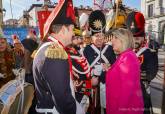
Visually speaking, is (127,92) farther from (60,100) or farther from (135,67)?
(60,100)

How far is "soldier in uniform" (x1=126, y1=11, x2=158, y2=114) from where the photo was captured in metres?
4.68

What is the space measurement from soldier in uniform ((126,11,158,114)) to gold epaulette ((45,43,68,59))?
1774 mm

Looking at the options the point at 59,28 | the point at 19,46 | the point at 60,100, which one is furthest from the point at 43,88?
the point at 19,46

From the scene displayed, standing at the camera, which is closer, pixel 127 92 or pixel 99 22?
pixel 127 92

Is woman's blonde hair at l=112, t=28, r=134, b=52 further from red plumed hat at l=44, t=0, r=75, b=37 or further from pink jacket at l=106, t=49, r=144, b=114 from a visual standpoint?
red plumed hat at l=44, t=0, r=75, b=37

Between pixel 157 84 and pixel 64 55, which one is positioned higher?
pixel 64 55

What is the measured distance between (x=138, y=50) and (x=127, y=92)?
1.31m

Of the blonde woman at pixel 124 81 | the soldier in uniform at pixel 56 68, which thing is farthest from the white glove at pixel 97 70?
the soldier in uniform at pixel 56 68

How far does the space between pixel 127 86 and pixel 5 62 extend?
2407mm

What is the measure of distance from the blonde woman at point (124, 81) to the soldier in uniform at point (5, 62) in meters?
1.93

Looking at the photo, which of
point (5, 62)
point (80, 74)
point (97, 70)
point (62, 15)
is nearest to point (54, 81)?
point (62, 15)

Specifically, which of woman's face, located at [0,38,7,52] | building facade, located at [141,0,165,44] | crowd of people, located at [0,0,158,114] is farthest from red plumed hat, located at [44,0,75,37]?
building facade, located at [141,0,165,44]

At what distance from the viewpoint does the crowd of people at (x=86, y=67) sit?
3012 mm

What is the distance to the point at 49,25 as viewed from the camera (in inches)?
125
